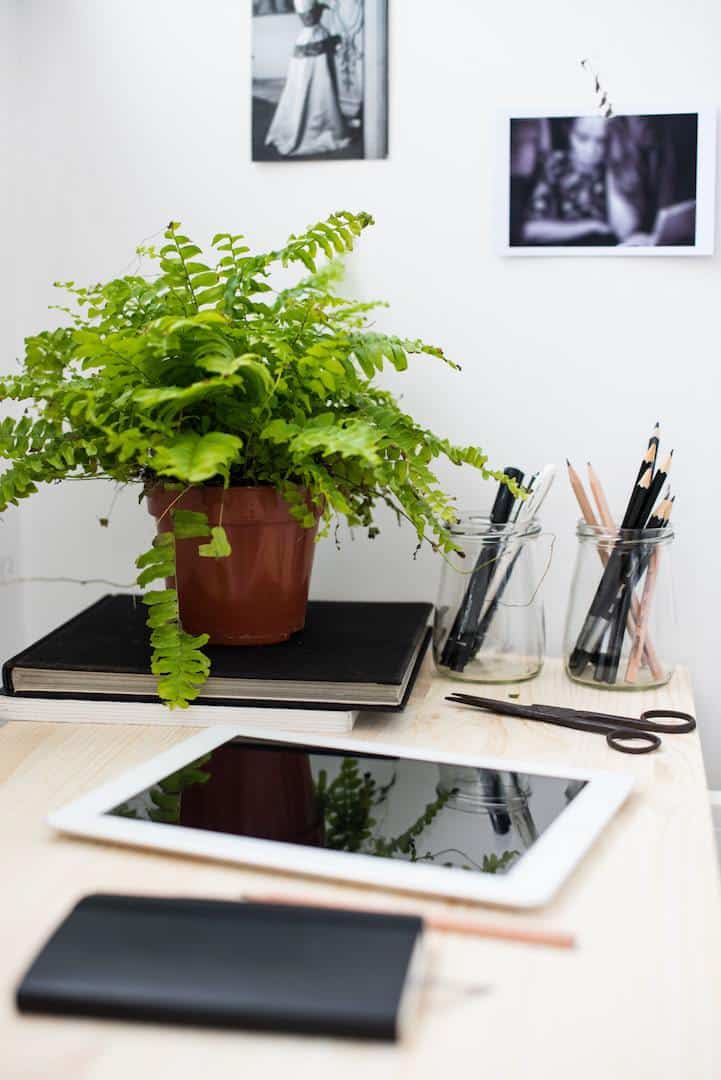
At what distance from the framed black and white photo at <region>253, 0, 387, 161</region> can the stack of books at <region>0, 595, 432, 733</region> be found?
0.54 metres

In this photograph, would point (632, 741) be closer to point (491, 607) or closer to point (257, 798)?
point (491, 607)

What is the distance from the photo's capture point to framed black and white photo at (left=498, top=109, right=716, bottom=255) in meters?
1.06

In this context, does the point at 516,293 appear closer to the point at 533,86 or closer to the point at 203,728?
the point at 533,86

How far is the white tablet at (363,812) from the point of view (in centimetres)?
61

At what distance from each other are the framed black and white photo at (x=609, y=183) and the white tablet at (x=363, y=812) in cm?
58

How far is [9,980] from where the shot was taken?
507mm

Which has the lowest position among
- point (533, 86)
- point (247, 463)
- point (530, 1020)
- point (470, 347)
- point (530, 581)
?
point (530, 1020)

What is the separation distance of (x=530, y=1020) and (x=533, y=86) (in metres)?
0.93

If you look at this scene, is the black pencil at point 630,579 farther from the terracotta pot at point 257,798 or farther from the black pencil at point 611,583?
the terracotta pot at point 257,798

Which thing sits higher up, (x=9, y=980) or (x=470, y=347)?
(x=470, y=347)

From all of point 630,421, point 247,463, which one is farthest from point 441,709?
point 630,421

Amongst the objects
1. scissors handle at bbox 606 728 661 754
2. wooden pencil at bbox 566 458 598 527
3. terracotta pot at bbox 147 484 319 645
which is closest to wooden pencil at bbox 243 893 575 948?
scissors handle at bbox 606 728 661 754

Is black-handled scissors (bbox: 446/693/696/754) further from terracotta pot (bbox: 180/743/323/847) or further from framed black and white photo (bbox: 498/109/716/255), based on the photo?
framed black and white photo (bbox: 498/109/716/255)

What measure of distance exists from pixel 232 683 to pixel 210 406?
234mm
